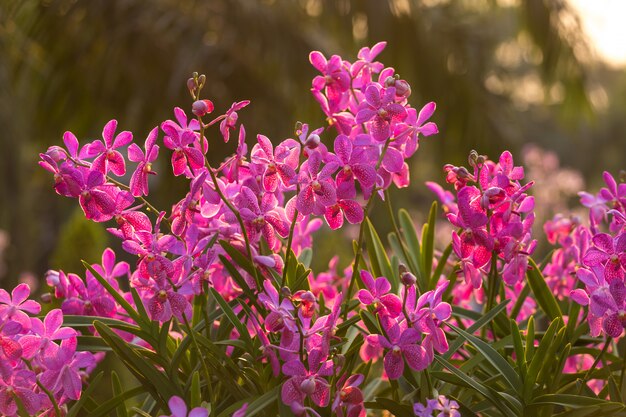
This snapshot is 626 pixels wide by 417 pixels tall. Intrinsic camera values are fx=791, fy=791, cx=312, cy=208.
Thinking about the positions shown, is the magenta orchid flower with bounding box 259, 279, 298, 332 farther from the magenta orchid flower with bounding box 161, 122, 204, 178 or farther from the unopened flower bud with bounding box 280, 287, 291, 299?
the magenta orchid flower with bounding box 161, 122, 204, 178

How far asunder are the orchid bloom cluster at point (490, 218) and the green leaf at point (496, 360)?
0.06m

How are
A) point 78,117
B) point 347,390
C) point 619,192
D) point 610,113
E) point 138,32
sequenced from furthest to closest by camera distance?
point 610,113 < point 78,117 < point 138,32 < point 619,192 < point 347,390

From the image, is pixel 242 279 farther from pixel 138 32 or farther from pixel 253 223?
pixel 138 32

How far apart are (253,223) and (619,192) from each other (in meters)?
0.39

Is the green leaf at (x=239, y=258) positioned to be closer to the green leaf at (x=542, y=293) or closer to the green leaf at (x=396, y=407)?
the green leaf at (x=396, y=407)

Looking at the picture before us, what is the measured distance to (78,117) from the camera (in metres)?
5.29

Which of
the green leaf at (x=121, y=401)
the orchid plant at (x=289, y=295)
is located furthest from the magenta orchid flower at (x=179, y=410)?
the green leaf at (x=121, y=401)

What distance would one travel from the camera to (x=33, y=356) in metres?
0.71

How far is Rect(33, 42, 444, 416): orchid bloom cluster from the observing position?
26.2 inches

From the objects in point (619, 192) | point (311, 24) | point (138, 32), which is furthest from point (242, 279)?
point (311, 24)

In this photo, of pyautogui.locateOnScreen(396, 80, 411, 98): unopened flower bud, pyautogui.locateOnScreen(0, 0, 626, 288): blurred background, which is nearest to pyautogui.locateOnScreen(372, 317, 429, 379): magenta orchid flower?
pyautogui.locateOnScreen(396, 80, 411, 98): unopened flower bud

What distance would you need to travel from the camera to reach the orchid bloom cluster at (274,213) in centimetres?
67

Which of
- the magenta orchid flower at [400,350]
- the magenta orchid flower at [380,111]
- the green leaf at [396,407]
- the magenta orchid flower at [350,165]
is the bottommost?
the green leaf at [396,407]

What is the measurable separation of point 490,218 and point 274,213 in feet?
0.65
